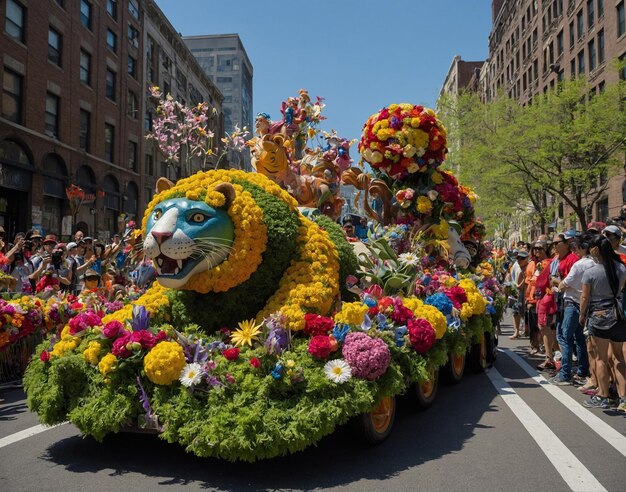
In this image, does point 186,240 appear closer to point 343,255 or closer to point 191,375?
point 191,375

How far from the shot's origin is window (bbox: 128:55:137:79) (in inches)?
1235

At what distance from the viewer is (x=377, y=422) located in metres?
4.53

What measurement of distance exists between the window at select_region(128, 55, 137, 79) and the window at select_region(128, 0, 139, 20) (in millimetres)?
2520

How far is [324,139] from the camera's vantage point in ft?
30.5

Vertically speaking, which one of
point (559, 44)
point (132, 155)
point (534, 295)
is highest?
point (559, 44)

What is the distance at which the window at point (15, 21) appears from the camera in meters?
19.9

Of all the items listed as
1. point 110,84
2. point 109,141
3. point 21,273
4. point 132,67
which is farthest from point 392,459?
point 132,67

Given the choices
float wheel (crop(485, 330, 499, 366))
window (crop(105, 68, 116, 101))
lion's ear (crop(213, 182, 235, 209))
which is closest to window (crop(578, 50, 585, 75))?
window (crop(105, 68, 116, 101))

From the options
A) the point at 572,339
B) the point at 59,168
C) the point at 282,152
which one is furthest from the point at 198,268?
the point at 59,168

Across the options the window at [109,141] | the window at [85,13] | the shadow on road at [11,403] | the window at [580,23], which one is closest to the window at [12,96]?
the window at [85,13]

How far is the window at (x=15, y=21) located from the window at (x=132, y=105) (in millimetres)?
9365

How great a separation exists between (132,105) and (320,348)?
3037cm

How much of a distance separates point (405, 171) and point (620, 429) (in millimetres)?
4395

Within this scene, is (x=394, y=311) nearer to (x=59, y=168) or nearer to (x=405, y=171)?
(x=405, y=171)
